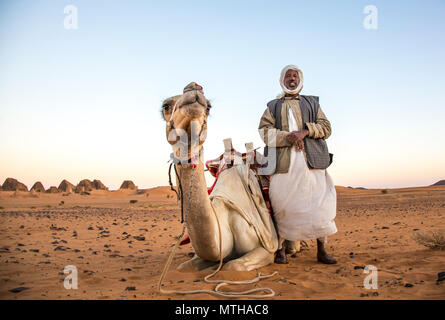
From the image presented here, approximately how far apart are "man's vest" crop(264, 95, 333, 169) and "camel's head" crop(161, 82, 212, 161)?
2.21 m

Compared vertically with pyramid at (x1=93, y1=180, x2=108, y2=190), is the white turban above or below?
above

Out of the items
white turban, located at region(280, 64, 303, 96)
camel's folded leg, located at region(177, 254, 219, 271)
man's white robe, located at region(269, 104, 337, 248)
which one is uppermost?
white turban, located at region(280, 64, 303, 96)

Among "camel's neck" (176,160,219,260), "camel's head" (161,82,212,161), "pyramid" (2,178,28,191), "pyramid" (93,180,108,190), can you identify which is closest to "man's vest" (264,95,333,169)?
"camel's neck" (176,160,219,260)

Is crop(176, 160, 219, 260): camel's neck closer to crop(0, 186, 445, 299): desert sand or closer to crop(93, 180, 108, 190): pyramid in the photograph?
crop(0, 186, 445, 299): desert sand

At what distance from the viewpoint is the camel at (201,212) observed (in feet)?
11.1

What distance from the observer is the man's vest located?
5.46m

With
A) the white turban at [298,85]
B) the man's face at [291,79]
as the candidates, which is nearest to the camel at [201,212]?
the white turban at [298,85]

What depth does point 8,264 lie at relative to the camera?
518 cm

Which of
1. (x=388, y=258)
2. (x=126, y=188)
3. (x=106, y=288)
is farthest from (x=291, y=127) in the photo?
(x=126, y=188)

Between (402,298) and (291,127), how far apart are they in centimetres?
290

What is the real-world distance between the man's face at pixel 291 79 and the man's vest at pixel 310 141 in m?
0.23

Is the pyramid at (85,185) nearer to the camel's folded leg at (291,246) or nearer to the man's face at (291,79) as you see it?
the camel's folded leg at (291,246)
